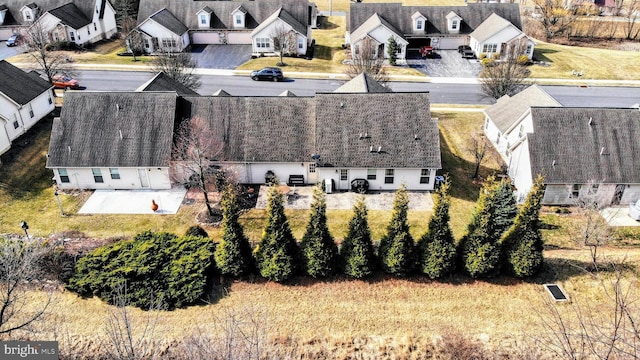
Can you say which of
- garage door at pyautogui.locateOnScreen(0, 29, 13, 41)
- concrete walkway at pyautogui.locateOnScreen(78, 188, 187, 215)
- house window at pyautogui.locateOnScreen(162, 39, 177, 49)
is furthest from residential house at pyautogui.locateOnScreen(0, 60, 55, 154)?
garage door at pyautogui.locateOnScreen(0, 29, 13, 41)

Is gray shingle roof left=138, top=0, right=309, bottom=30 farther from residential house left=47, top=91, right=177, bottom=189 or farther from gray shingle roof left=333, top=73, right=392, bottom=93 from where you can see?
residential house left=47, top=91, right=177, bottom=189

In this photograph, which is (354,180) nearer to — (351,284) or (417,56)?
(351,284)

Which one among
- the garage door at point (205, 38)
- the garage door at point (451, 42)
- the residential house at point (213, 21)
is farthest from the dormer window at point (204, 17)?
the garage door at point (451, 42)

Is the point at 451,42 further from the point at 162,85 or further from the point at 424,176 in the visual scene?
the point at 162,85

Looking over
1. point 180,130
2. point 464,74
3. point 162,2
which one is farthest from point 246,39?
point 180,130

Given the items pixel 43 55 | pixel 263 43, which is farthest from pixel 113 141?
pixel 263 43

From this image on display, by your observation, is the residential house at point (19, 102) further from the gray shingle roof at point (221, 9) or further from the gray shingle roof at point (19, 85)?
the gray shingle roof at point (221, 9)
